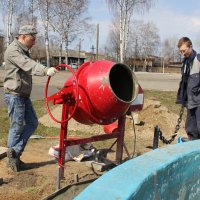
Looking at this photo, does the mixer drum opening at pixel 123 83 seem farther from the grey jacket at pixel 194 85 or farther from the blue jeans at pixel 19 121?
the grey jacket at pixel 194 85

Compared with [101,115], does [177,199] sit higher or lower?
lower

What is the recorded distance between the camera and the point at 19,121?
5.12 m

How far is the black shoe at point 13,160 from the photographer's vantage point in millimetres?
5123

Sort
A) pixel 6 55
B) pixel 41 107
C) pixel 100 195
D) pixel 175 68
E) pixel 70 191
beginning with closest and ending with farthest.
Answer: pixel 100 195
pixel 70 191
pixel 6 55
pixel 41 107
pixel 175 68

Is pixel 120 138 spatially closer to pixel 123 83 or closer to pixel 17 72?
pixel 123 83

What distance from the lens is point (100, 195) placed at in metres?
2.05

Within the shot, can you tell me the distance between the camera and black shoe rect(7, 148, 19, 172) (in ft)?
16.8

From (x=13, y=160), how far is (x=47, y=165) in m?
0.54

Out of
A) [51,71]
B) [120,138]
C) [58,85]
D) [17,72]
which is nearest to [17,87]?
[17,72]

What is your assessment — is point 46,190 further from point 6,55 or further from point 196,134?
point 196,134

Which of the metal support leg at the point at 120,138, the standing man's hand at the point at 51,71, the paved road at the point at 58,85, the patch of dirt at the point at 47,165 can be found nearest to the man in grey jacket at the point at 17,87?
the patch of dirt at the point at 47,165

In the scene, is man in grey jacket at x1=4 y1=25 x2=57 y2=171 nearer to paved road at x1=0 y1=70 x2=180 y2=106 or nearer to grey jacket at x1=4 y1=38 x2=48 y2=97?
grey jacket at x1=4 y1=38 x2=48 y2=97

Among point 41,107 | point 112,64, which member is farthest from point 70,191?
point 41,107

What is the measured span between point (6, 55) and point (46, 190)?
1.66 m
